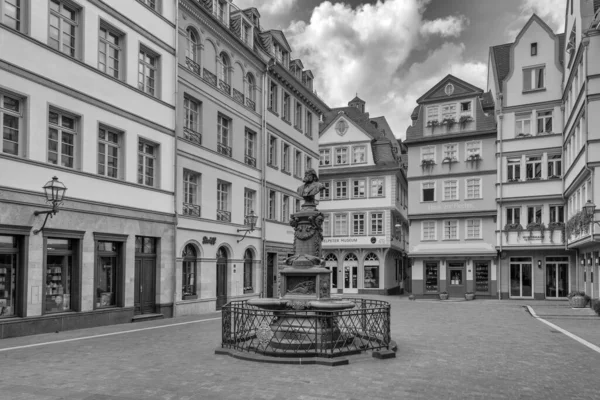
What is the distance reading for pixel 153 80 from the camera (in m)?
22.0

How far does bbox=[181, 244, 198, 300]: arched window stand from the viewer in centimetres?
2344

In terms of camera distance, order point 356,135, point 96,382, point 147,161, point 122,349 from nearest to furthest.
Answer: point 96,382 → point 122,349 → point 147,161 → point 356,135

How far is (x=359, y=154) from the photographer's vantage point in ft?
153

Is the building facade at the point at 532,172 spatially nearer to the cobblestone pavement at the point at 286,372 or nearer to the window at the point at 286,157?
the window at the point at 286,157

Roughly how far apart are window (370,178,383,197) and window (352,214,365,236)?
2.04 metres

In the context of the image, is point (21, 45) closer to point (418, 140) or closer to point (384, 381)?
point (384, 381)

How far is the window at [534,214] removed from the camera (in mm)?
35469

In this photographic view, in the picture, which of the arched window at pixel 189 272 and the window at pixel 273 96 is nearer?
the arched window at pixel 189 272

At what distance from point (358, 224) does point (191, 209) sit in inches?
933

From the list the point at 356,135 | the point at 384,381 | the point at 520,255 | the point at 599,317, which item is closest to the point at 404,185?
the point at 356,135

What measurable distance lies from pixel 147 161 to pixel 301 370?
13634mm

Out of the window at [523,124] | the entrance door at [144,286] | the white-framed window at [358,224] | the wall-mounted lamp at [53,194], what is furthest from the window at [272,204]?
the wall-mounted lamp at [53,194]

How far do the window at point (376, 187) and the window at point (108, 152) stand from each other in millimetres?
28563

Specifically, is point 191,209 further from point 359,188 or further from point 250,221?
point 359,188
